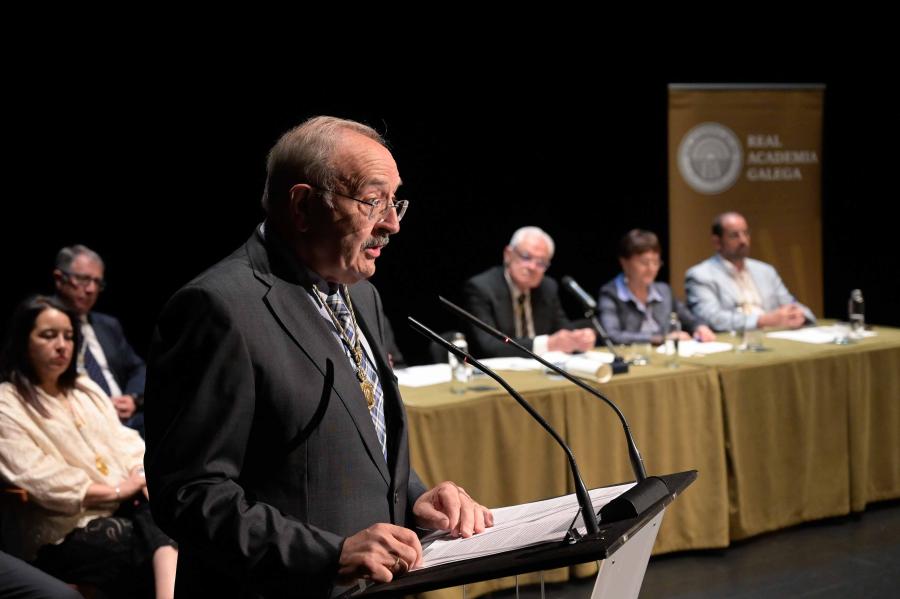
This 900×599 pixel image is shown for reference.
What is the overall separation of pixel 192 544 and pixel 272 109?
13.6ft

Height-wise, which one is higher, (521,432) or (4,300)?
(4,300)

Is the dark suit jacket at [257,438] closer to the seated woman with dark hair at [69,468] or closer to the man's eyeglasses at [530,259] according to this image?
the seated woman with dark hair at [69,468]

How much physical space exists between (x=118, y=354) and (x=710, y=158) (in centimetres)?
408

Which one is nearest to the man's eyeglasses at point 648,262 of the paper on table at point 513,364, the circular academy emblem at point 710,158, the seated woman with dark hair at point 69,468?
the paper on table at point 513,364

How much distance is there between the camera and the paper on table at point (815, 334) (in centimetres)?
457

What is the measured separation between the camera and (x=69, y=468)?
3023mm

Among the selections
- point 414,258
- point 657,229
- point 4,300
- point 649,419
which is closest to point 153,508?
point 649,419

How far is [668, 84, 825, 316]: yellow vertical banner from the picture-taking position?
650cm

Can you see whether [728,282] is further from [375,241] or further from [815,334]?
[375,241]

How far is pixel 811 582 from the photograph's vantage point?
3.62 meters

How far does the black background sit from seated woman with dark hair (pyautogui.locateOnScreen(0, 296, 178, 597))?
5.40 ft

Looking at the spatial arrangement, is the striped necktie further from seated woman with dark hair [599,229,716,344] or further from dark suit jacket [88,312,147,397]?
seated woman with dark hair [599,229,716,344]

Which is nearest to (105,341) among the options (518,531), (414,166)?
(414,166)

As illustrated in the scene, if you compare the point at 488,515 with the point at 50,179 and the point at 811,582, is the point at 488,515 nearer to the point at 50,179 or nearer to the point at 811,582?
the point at 811,582
